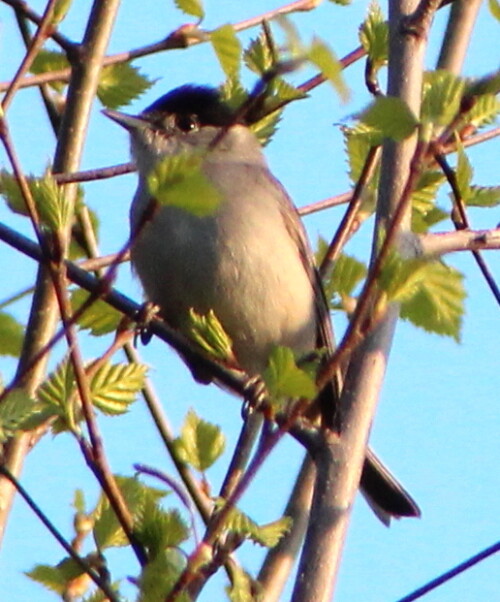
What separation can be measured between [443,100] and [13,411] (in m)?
1.04

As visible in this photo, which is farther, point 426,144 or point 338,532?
point 338,532

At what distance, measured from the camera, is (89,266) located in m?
3.77

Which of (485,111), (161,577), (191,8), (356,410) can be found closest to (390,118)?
(191,8)

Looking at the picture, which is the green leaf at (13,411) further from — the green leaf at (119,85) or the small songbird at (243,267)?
the small songbird at (243,267)

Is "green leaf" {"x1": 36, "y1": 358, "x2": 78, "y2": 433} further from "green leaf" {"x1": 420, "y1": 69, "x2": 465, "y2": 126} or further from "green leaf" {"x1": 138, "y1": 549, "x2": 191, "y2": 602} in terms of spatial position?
"green leaf" {"x1": 420, "y1": 69, "x2": 465, "y2": 126}

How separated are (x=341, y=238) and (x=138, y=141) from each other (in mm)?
1781

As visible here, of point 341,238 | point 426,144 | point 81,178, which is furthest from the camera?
point 341,238

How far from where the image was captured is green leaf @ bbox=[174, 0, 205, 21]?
239cm

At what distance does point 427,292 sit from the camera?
288 centimetres

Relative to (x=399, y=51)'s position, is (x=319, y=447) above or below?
below

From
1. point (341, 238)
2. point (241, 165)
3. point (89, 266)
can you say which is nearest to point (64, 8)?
point (89, 266)

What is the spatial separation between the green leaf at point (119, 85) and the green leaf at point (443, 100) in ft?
5.64

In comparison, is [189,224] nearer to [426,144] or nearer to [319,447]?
[319,447]

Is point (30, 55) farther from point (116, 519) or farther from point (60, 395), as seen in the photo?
point (116, 519)
